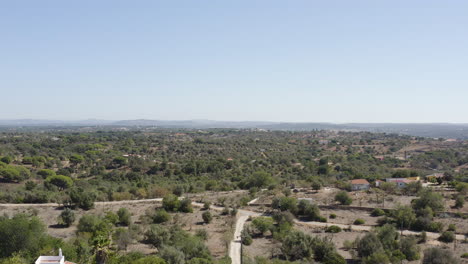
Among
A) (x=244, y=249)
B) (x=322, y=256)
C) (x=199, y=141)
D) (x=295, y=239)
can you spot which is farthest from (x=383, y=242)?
(x=199, y=141)

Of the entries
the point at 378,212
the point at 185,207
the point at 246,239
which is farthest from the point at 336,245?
the point at 185,207

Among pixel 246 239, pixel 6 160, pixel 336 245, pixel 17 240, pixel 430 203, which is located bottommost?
pixel 336 245

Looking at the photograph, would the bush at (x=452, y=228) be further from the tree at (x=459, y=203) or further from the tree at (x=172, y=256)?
the tree at (x=172, y=256)

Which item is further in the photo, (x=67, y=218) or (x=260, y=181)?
(x=260, y=181)

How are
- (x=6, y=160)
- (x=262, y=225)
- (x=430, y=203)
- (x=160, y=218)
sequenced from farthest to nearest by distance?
(x=6, y=160) < (x=430, y=203) < (x=160, y=218) < (x=262, y=225)

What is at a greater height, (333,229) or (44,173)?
(333,229)

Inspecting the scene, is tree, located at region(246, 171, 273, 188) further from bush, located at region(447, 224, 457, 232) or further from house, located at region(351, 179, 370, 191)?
bush, located at region(447, 224, 457, 232)

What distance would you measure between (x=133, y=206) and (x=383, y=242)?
27208 mm

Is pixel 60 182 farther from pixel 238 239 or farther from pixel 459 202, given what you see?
pixel 459 202

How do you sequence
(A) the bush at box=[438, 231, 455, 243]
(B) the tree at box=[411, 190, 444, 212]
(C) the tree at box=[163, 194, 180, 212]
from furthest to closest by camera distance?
(C) the tree at box=[163, 194, 180, 212], (B) the tree at box=[411, 190, 444, 212], (A) the bush at box=[438, 231, 455, 243]

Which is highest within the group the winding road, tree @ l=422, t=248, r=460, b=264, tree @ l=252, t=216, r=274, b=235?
tree @ l=422, t=248, r=460, b=264

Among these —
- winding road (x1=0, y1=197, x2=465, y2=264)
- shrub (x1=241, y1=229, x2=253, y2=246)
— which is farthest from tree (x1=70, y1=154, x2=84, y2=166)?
shrub (x1=241, y1=229, x2=253, y2=246)

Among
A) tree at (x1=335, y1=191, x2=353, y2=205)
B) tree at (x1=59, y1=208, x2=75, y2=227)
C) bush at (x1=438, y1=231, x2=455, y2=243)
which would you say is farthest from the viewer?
tree at (x1=335, y1=191, x2=353, y2=205)

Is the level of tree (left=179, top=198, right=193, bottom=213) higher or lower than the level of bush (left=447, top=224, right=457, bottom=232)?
lower
